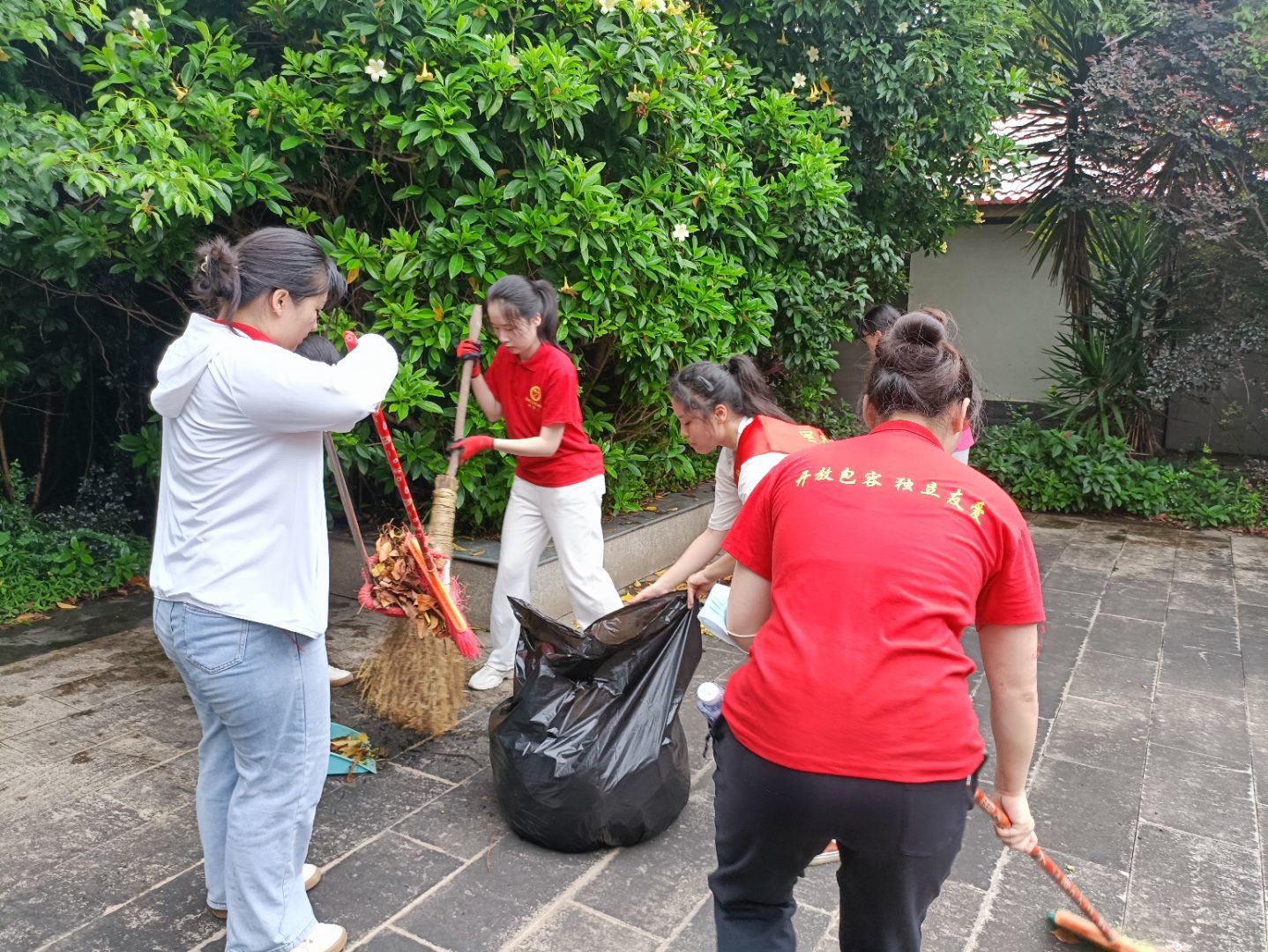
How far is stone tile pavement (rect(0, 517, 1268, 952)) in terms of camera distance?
2.54 m

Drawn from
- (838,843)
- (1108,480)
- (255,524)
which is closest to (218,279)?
(255,524)

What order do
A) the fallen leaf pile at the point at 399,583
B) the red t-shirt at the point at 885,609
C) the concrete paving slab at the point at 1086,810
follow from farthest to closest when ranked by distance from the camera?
the fallen leaf pile at the point at 399,583 < the concrete paving slab at the point at 1086,810 < the red t-shirt at the point at 885,609

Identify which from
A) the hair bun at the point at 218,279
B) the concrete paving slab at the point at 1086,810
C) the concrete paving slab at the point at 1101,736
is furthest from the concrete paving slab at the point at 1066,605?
the hair bun at the point at 218,279

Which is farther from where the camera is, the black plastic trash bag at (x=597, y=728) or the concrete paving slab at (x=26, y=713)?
the concrete paving slab at (x=26, y=713)

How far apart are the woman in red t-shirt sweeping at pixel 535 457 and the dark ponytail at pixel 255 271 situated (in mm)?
1607

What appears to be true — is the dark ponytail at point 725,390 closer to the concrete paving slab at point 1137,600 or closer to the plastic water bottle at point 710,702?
the plastic water bottle at point 710,702

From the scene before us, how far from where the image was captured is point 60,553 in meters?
5.38

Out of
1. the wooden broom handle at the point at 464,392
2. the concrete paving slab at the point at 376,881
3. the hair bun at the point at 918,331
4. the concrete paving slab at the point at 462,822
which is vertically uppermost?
the hair bun at the point at 918,331

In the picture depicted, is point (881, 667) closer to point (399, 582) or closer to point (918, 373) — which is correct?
point (918, 373)

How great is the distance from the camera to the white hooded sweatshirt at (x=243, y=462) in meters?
1.98

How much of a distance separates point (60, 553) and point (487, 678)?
9.47 ft

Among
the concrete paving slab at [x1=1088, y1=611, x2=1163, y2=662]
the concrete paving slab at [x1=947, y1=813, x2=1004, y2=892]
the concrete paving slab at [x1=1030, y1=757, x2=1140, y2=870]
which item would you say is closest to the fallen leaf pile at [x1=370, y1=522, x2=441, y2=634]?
the concrete paving slab at [x1=947, y1=813, x2=1004, y2=892]

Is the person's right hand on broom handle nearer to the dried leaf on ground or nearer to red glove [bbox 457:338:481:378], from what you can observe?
the dried leaf on ground

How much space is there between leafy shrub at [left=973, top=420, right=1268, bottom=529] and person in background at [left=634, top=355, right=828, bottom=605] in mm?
5702
